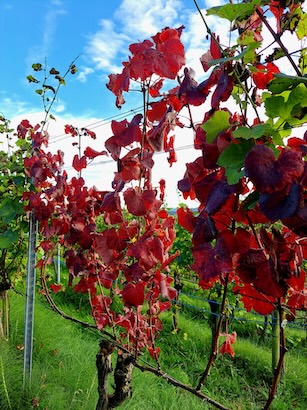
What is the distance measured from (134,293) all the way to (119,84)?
25.8 inches

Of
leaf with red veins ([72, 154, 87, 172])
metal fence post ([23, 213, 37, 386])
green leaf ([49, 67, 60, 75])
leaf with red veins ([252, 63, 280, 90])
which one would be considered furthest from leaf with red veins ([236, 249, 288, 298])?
green leaf ([49, 67, 60, 75])

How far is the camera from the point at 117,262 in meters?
1.56

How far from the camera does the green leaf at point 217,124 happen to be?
768 millimetres

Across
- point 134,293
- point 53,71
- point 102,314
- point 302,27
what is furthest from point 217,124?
point 53,71

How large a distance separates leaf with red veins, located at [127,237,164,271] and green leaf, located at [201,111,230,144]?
0.57 m

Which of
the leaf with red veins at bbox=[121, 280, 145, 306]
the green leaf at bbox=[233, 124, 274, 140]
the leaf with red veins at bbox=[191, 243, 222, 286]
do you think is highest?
the green leaf at bbox=[233, 124, 274, 140]

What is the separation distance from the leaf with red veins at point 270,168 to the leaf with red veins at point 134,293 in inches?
31.5

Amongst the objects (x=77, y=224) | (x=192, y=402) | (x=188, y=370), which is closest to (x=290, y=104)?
(x=77, y=224)

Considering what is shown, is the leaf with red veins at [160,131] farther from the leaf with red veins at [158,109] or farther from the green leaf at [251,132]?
the green leaf at [251,132]

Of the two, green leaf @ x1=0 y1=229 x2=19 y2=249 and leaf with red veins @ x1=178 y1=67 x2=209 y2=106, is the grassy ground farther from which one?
leaf with red veins @ x1=178 y1=67 x2=209 y2=106

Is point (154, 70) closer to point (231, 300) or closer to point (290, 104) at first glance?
point (290, 104)

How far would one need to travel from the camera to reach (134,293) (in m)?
1.37

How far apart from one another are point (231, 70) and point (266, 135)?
16cm

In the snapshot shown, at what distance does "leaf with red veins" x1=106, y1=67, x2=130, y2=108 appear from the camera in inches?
43.1
